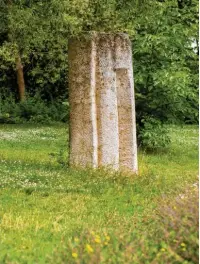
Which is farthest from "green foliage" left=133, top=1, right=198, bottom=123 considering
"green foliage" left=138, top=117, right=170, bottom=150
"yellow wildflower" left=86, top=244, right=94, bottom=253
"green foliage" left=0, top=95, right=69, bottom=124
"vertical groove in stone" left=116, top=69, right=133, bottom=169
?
"yellow wildflower" left=86, top=244, right=94, bottom=253

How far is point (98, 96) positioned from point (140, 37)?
7749 millimetres

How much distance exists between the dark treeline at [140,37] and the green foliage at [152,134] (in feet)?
0.26

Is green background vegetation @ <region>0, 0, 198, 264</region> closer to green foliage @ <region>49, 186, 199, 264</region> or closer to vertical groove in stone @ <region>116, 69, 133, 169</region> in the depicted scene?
green foliage @ <region>49, 186, 199, 264</region>

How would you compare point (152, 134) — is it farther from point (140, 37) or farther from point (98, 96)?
point (98, 96)

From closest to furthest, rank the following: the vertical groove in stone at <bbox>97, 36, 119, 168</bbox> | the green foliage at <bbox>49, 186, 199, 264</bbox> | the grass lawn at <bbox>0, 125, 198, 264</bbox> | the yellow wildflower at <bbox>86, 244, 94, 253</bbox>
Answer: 1. the yellow wildflower at <bbox>86, 244, 94, 253</bbox>
2. the green foliage at <bbox>49, 186, 199, 264</bbox>
3. the grass lawn at <bbox>0, 125, 198, 264</bbox>
4. the vertical groove in stone at <bbox>97, 36, 119, 168</bbox>

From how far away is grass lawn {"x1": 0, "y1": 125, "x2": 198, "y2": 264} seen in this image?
29.2ft

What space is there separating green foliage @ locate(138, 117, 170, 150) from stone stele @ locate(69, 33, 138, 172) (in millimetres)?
7278

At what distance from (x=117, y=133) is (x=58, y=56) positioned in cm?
563

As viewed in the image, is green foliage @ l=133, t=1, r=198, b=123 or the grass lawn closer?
the grass lawn

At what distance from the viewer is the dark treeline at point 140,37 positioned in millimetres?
17516

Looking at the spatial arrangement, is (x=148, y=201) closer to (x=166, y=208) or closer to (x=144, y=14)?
(x=166, y=208)

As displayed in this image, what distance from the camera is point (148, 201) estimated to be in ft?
41.5

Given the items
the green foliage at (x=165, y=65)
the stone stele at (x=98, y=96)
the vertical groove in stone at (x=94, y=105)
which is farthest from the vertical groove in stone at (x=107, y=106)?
the green foliage at (x=165, y=65)

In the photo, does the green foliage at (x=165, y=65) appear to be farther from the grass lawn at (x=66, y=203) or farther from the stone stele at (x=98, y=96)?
the stone stele at (x=98, y=96)
